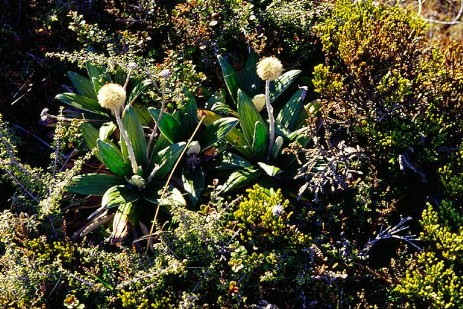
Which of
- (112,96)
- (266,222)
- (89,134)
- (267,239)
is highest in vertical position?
(112,96)

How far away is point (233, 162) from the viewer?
11.2ft

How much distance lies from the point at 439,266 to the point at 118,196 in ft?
6.53

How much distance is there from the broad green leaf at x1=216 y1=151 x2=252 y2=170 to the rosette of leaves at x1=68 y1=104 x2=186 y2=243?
32cm

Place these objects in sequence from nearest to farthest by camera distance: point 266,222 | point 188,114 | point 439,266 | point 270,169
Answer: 1. point 439,266
2. point 266,222
3. point 270,169
4. point 188,114

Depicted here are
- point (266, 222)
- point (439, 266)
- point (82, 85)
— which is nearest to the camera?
point (439, 266)

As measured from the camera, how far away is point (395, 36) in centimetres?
350

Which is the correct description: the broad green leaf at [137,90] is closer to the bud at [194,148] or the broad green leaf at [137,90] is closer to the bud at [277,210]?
the bud at [194,148]

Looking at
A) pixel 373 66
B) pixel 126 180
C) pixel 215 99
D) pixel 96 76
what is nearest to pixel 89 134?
pixel 126 180

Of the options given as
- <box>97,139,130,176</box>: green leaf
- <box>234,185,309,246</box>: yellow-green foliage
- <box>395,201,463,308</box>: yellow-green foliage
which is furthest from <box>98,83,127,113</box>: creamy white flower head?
<box>395,201,463,308</box>: yellow-green foliage

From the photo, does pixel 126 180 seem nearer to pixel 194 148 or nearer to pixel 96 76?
pixel 194 148

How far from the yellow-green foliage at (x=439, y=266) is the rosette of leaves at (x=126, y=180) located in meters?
1.48

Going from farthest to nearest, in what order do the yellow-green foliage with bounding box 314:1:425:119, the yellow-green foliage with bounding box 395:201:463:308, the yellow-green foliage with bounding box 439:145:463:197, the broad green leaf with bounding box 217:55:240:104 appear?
the broad green leaf with bounding box 217:55:240:104 → the yellow-green foliage with bounding box 314:1:425:119 → the yellow-green foliage with bounding box 439:145:463:197 → the yellow-green foliage with bounding box 395:201:463:308

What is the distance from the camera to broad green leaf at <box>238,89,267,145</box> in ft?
11.1

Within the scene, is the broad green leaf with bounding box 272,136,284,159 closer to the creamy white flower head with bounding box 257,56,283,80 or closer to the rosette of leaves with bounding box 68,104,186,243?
the creamy white flower head with bounding box 257,56,283,80
